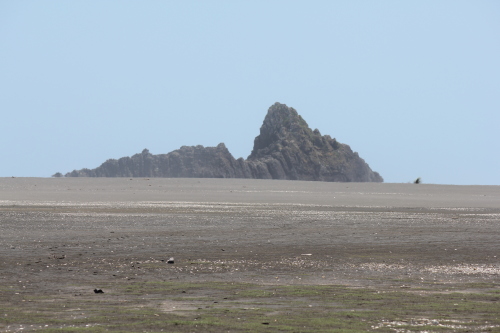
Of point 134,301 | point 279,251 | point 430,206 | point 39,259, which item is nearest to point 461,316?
point 134,301

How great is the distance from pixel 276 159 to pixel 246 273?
138m

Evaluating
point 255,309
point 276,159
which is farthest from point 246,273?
point 276,159

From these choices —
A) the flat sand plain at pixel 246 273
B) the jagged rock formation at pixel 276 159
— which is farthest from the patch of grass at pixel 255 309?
the jagged rock formation at pixel 276 159

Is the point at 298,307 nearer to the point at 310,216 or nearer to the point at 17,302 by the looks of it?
the point at 17,302

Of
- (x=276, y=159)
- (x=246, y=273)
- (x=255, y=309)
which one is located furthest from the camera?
(x=276, y=159)

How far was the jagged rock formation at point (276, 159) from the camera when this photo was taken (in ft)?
500

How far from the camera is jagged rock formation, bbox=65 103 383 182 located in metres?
152

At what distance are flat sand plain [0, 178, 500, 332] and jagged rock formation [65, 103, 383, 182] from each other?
409ft

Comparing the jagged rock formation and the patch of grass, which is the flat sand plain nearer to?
the patch of grass

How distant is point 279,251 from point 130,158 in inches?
5834

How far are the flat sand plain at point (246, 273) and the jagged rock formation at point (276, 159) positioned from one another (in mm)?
124675

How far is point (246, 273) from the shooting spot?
1373cm

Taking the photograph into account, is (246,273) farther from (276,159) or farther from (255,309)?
(276,159)

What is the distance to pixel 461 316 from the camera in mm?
9328
